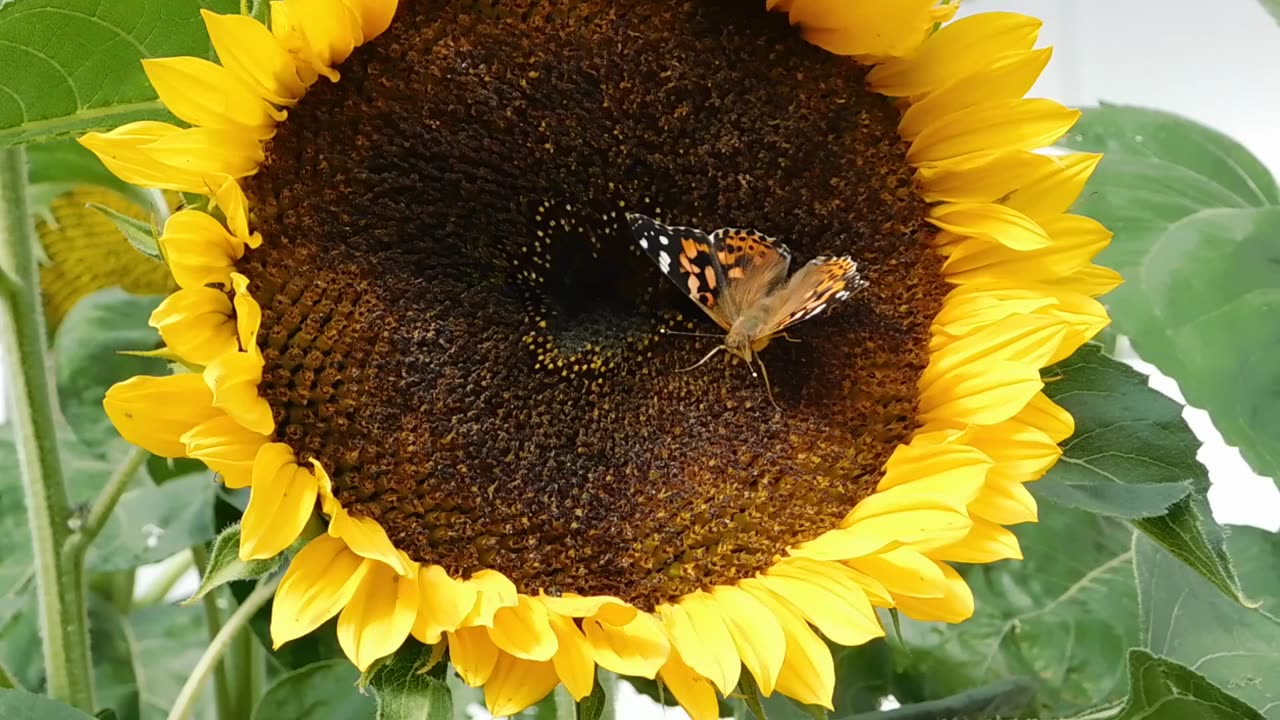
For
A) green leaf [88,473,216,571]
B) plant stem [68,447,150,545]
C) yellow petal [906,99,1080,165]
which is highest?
yellow petal [906,99,1080,165]

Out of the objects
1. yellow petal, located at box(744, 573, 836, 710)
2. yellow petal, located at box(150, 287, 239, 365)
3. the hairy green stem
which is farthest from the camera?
the hairy green stem

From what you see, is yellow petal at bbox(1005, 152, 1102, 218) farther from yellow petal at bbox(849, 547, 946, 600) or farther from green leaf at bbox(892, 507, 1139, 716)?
green leaf at bbox(892, 507, 1139, 716)

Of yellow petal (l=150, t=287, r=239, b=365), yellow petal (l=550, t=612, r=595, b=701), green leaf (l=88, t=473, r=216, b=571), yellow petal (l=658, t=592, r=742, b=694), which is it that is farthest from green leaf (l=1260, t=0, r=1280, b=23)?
green leaf (l=88, t=473, r=216, b=571)

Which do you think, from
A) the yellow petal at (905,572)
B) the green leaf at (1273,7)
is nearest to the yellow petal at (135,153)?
the yellow petal at (905,572)

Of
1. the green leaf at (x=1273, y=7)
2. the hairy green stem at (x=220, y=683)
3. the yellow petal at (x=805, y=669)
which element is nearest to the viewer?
the yellow petal at (x=805, y=669)

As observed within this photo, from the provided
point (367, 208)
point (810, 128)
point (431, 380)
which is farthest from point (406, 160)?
point (810, 128)

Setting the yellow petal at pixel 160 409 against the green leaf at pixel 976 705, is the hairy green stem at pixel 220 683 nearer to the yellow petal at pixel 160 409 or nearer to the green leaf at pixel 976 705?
the yellow petal at pixel 160 409

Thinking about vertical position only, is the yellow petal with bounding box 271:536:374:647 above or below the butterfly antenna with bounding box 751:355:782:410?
below

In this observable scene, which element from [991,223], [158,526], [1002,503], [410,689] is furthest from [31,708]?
[991,223]
